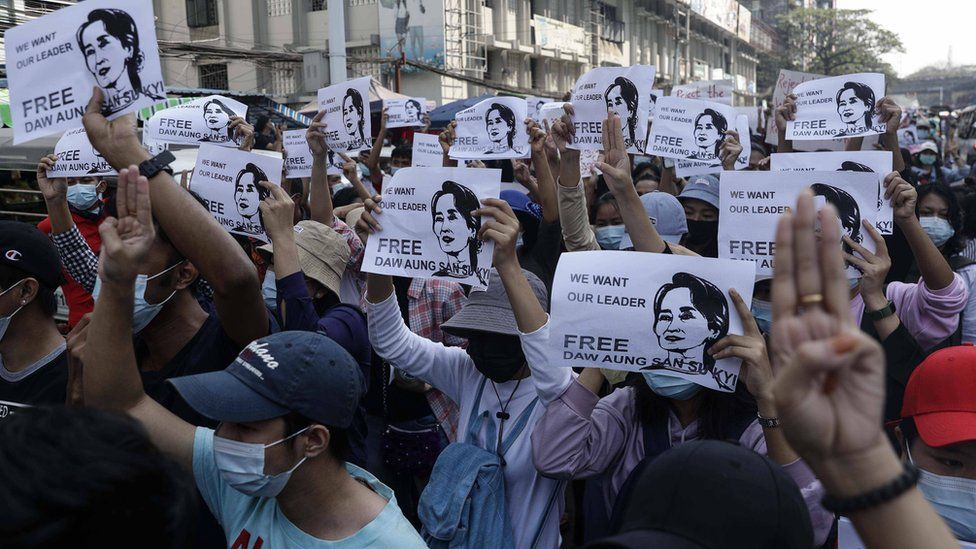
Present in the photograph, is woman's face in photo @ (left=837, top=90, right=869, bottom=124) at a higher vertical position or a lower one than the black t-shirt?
higher

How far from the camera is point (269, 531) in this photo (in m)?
2.12

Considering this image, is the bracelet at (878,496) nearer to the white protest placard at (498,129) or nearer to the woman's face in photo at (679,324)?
the woman's face in photo at (679,324)

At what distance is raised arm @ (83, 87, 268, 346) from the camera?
238 centimetres

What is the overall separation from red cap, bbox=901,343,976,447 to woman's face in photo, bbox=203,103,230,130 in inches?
176

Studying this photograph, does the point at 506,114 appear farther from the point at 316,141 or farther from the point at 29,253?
the point at 29,253

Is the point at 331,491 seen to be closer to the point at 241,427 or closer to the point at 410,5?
the point at 241,427

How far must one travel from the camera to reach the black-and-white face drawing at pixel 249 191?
4.04 metres

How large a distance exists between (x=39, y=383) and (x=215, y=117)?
313 cm

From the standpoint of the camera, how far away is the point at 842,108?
5.50 metres

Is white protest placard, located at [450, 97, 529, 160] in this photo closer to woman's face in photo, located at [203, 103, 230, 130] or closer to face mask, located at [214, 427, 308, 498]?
woman's face in photo, located at [203, 103, 230, 130]

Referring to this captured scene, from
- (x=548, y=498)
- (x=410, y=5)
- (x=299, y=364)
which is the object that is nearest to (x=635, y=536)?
(x=299, y=364)

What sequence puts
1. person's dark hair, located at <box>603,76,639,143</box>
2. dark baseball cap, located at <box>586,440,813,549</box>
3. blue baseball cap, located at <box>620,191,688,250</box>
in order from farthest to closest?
1. person's dark hair, located at <box>603,76,639,143</box>
2. blue baseball cap, located at <box>620,191,688,250</box>
3. dark baseball cap, located at <box>586,440,813,549</box>

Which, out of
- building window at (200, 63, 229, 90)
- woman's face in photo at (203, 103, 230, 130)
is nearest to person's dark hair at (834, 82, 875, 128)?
woman's face in photo at (203, 103, 230, 130)

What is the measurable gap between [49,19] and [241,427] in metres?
1.46
